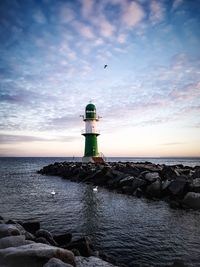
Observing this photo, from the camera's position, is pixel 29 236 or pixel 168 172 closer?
pixel 29 236

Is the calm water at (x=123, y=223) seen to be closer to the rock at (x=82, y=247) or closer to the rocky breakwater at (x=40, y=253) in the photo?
the rock at (x=82, y=247)

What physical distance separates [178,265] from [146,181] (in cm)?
1103

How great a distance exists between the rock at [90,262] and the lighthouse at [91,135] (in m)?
26.6

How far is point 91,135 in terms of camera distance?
33.5 metres

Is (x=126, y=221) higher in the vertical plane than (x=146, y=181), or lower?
lower

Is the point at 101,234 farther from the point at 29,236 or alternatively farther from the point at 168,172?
the point at 168,172

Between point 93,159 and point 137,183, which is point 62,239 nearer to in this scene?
point 137,183

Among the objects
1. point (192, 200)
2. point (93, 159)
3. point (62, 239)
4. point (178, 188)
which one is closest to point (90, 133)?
point (93, 159)

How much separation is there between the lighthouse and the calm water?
1639 centimetres

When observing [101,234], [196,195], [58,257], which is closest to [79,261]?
[58,257]

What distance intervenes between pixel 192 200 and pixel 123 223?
4.40 metres

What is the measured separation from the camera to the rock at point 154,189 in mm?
16127

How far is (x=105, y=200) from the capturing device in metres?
15.9

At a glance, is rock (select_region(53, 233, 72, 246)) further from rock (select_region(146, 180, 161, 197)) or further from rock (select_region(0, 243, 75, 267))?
rock (select_region(146, 180, 161, 197))
